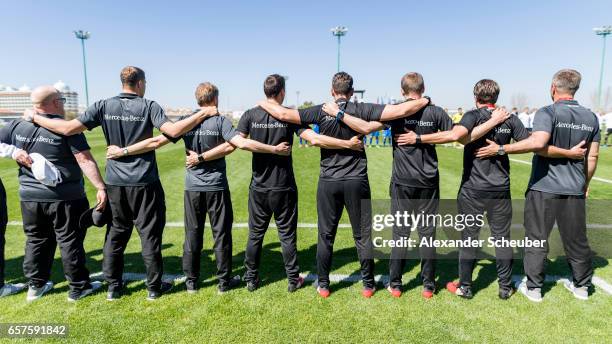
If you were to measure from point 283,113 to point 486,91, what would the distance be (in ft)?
6.94

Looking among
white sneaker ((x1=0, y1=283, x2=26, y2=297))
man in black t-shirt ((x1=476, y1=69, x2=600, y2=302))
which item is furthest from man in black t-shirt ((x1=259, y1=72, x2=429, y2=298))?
white sneaker ((x1=0, y1=283, x2=26, y2=297))

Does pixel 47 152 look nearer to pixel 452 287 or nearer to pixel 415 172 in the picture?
pixel 415 172

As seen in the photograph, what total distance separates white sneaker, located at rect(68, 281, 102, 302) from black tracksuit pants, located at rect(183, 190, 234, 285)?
109cm

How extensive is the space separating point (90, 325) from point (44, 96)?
2.32 metres

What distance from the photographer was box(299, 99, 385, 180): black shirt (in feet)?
11.8

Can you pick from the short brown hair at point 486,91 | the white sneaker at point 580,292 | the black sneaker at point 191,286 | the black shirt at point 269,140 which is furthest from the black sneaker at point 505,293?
the black sneaker at point 191,286

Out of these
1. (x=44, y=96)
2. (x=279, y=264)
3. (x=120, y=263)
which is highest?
(x=44, y=96)

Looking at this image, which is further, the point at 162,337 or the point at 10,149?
the point at 10,149

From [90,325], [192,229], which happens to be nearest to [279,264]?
[192,229]

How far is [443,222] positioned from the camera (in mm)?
5215

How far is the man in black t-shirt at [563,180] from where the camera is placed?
12.0 feet

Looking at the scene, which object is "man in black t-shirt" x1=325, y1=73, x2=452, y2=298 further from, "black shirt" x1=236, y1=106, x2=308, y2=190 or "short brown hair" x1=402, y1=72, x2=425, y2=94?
"black shirt" x1=236, y1=106, x2=308, y2=190

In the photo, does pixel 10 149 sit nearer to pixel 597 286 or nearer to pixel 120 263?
pixel 120 263

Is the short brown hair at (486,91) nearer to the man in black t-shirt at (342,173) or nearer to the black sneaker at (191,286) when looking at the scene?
the man in black t-shirt at (342,173)
